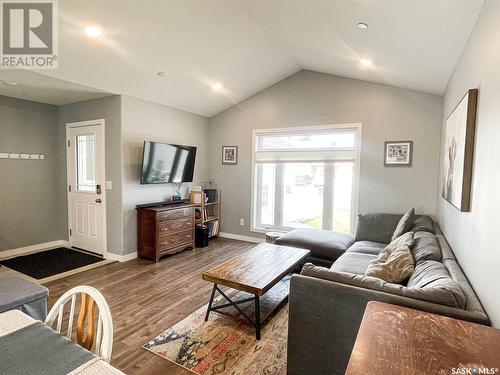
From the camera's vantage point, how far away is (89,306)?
4.01ft

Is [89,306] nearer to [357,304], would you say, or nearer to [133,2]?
[357,304]

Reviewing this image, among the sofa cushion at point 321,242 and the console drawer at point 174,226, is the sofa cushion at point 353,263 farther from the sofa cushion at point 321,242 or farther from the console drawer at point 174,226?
the console drawer at point 174,226

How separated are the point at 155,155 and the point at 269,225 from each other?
240cm

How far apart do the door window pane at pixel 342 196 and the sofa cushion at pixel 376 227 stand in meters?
0.55

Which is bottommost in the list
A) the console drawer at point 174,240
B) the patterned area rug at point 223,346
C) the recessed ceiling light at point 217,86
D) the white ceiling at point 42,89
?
the patterned area rug at point 223,346

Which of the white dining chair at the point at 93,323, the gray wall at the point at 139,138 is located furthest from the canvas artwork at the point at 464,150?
the gray wall at the point at 139,138

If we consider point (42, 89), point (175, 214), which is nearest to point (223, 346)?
point (175, 214)

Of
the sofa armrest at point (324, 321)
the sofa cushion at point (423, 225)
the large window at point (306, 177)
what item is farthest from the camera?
the large window at point (306, 177)

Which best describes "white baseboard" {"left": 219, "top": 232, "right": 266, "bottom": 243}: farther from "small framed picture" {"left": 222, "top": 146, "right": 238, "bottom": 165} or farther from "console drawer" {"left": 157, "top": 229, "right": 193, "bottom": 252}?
"small framed picture" {"left": 222, "top": 146, "right": 238, "bottom": 165}

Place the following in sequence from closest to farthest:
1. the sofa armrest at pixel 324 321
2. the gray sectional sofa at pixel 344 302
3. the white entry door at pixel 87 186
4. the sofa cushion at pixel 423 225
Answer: the gray sectional sofa at pixel 344 302, the sofa armrest at pixel 324 321, the sofa cushion at pixel 423 225, the white entry door at pixel 87 186

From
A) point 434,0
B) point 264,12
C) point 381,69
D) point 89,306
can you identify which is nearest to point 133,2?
point 264,12

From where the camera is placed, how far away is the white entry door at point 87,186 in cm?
429

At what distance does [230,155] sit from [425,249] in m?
3.90

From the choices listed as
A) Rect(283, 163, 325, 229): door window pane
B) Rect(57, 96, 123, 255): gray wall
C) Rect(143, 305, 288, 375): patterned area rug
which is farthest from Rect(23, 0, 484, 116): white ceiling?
Rect(143, 305, 288, 375): patterned area rug
